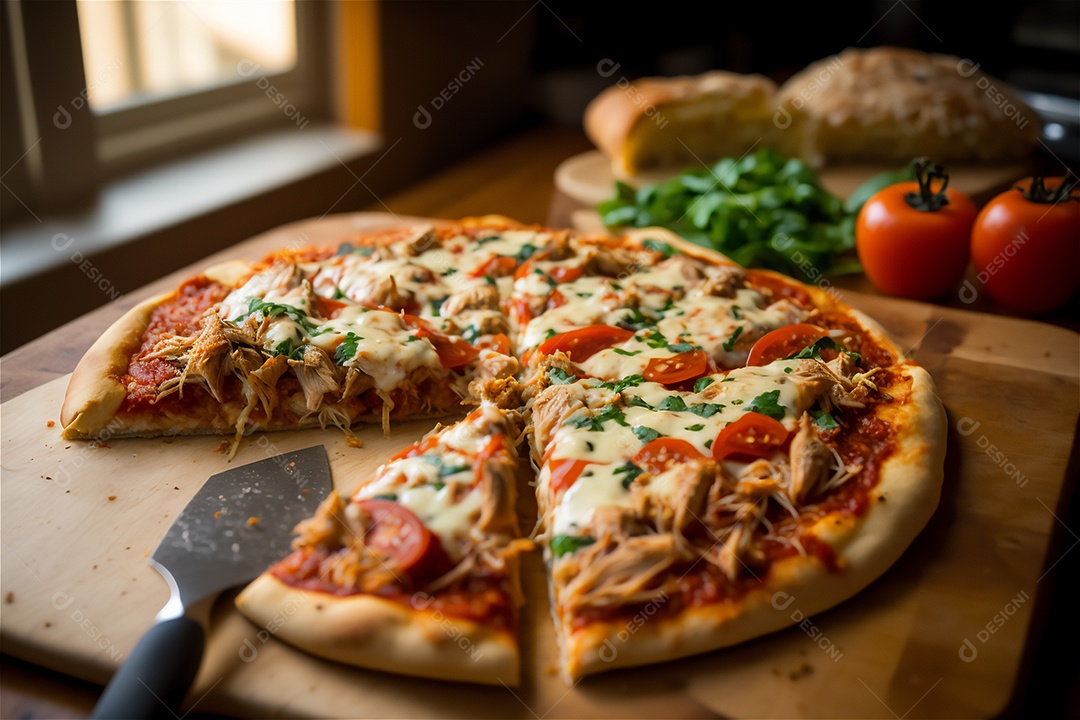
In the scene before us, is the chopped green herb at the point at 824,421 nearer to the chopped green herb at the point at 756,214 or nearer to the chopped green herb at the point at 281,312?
the chopped green herb at the point at 756,214

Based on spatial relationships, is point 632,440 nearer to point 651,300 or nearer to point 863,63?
point 651,300

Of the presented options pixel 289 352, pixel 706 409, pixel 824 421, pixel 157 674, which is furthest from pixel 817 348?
pixel 157 674

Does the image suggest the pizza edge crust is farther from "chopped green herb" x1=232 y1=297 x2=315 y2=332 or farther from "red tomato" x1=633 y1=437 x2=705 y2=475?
"chopped green herb" x1=232 y1=297 x2=315 y2=332

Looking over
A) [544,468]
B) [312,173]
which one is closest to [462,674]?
[544,468]

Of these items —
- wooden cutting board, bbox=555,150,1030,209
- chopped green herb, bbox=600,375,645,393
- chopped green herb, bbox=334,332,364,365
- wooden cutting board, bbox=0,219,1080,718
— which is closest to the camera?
wooden cutting board, bbox=0,219,1080,718

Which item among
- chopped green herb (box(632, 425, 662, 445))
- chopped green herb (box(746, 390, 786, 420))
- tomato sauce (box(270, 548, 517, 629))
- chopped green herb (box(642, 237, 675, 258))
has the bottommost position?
tomato sauce (box(270, 548, 517, 629))

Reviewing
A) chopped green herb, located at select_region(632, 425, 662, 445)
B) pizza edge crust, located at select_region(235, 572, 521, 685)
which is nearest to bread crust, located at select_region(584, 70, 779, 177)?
chopped green herb, located at select_region(632, 425, 662, 445)
